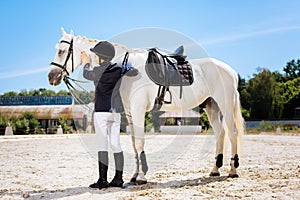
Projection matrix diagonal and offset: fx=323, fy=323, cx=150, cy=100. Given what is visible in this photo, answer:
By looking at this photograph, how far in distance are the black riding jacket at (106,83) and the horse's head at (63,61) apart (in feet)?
1.09

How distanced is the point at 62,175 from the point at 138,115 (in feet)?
7.20

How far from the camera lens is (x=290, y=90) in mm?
51938

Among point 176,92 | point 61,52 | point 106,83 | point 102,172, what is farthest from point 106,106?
point 176,92

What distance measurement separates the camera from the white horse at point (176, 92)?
4.68m

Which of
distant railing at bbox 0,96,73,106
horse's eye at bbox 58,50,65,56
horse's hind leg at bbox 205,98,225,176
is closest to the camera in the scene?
horse's eye at bbox 58,50,65,56

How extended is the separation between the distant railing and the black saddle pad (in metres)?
33.7

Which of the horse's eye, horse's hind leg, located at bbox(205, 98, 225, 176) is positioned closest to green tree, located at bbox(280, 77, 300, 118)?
horse's hind leg, located at bbox(205, 98, 225, 176)

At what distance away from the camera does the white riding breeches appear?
453 centimetres

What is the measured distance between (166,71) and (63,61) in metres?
1.54

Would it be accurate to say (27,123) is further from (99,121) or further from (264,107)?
(264,107)

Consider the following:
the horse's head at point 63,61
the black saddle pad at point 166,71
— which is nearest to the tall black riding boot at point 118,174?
the black saddle pad at point 166,71

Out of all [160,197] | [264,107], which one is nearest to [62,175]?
[160,197]

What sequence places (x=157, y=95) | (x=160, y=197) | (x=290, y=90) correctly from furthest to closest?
(x=290, y=90), (x=157, y=95), (x=160, y=197)

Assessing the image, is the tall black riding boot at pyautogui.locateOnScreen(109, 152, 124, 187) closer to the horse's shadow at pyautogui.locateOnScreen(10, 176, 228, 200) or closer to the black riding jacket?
the horse's shadow at pyautogui.locateOnScreen(10, 176, 228, 200)
